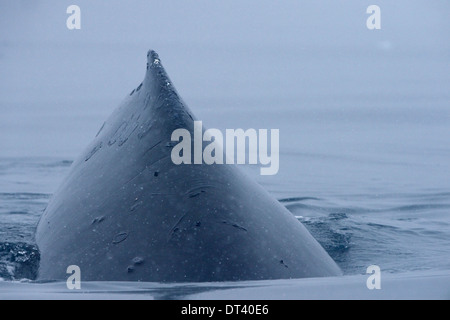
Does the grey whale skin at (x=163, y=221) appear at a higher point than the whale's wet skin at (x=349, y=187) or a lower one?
lower

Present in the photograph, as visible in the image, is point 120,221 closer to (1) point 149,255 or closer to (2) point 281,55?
(1) point 149,255

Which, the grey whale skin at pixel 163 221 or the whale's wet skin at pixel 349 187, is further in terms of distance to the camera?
the whale's wet skin at pixel 349 187

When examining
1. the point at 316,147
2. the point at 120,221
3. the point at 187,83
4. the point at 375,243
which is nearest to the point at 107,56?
the point at 187,83

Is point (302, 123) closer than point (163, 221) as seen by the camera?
No

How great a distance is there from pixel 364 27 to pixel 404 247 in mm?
36286

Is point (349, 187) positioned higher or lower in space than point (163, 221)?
higher

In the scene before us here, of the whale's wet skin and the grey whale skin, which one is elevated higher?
the whale's wet skin

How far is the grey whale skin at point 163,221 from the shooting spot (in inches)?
137

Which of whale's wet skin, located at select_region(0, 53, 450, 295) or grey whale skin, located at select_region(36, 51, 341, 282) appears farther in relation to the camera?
whale's wet skin, located at select_region(0, 53, 450, 295)

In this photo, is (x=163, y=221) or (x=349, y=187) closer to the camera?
(x=163, y=221)

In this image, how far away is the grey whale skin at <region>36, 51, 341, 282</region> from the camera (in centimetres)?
347

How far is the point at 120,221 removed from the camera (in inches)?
147

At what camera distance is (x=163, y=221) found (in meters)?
3.60

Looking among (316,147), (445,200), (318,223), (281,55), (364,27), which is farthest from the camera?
(364,27)
